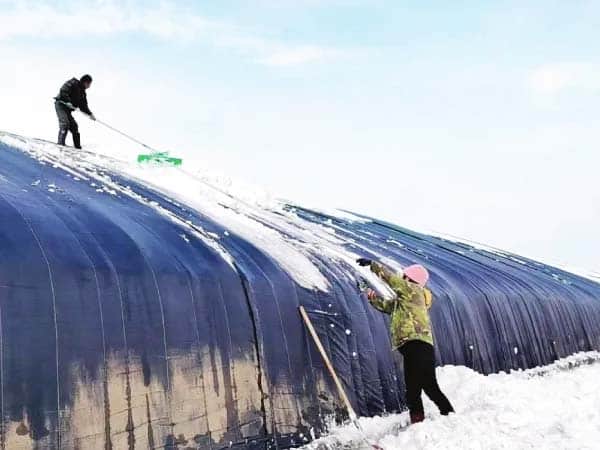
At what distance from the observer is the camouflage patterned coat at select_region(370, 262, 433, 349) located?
19.6 ft

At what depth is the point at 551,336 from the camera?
1173 centimetres

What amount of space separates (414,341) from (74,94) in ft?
23.2

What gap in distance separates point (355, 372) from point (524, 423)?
62.3 inches

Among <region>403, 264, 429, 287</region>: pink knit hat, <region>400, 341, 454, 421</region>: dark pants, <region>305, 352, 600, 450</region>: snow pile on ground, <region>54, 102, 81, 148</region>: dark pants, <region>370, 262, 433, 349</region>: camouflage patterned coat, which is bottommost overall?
<region>305, 352, 600, 450</region>: snow pile on ground

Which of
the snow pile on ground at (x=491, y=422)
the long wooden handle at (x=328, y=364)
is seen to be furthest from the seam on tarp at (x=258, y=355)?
the long wooden handle at (x=328, y=364)

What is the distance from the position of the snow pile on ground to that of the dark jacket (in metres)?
6.74

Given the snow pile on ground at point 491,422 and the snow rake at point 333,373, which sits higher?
the snow rake at point 333,373

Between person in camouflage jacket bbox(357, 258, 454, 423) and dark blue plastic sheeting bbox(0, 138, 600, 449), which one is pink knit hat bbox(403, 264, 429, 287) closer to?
person in camouflage jacket bbox(357, 258, 454, 423)

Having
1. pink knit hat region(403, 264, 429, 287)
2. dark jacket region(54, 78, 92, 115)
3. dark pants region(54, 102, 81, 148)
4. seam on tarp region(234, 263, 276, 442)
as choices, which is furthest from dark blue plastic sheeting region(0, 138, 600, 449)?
dark pants region(54, 102, 81, 148)

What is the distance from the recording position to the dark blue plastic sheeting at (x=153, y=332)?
422cm

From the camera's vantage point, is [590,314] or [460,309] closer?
[460,309]

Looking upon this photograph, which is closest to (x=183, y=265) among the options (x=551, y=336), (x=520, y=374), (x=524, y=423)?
(x=524, y=423)

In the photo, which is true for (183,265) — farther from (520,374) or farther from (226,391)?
(520,374)

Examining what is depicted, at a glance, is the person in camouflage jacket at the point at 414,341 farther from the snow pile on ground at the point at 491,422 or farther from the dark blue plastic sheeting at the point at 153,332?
the dark blue plastic sheeting at the point at 153,332
